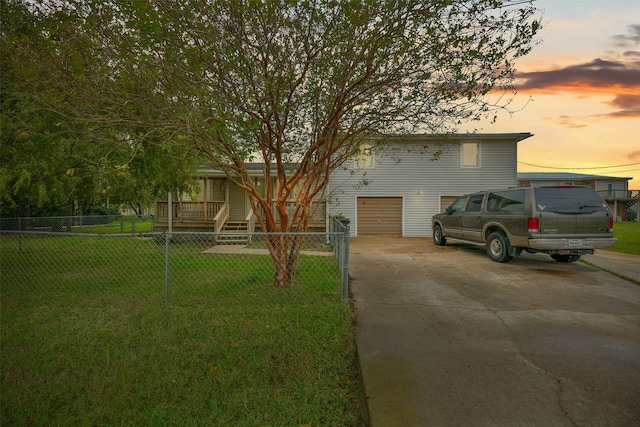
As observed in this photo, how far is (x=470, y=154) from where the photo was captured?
16125 millimetres

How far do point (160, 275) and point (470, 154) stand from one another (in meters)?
14.5

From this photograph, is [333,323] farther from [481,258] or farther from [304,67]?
[481,258]

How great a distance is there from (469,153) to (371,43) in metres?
12.7

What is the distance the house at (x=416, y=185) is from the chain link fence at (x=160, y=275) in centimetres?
659

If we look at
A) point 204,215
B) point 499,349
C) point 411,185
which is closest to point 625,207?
point 411,185

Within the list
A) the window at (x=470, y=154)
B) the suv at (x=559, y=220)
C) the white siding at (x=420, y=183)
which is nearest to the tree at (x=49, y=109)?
the suv at (x=559, y=220)

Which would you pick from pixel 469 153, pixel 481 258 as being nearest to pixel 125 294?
pixel 481 258

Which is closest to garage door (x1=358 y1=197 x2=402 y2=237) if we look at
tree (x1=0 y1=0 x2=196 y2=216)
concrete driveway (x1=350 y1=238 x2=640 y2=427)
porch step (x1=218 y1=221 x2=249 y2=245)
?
porch step (x1=218 y1=221 x2=249 y2=245)

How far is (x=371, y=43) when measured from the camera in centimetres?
518

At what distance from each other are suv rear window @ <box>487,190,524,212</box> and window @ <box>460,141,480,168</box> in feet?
24.4

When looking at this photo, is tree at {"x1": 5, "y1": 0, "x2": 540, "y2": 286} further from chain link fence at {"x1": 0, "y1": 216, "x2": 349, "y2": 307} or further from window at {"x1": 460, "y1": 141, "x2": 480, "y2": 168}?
window at {"x1": 460, "y1": 141, "x2": 480, "y2": 168}

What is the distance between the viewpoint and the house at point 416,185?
15977mm

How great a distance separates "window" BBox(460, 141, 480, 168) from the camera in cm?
1608

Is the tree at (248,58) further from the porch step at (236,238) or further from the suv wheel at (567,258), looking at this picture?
the porch step at (236,238)
